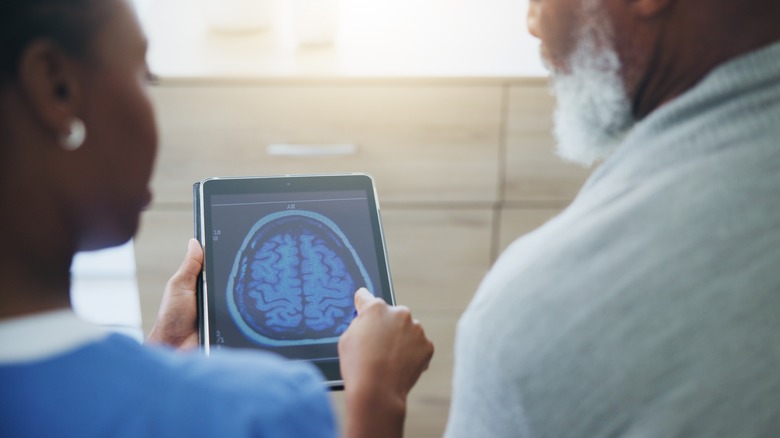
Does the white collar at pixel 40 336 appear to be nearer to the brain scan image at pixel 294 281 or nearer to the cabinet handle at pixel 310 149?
the brain scan image at pixel 294 281

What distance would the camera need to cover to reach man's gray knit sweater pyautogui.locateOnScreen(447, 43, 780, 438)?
58 cm

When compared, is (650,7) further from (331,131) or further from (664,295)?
(331,131)

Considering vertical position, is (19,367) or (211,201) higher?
(19,367)

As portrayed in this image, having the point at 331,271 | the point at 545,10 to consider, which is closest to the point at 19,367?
the point at 331,271

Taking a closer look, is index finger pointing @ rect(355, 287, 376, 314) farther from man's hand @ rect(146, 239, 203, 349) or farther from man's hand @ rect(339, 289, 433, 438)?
man's hand @ rect(146, 239, 203, 349)

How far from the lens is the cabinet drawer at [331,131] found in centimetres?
157

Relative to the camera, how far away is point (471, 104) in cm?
160

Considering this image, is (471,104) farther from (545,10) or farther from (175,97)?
(545,10)

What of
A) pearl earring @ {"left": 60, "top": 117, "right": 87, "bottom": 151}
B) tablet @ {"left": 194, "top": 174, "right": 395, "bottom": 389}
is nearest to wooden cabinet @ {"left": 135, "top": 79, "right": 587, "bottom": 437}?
tablet @ {"left": 194, "top": 174, "right": 395, "bottom": 389}

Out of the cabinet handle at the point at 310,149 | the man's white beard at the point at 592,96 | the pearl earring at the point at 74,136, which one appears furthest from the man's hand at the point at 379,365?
the cabinet handle at the point at 310,149

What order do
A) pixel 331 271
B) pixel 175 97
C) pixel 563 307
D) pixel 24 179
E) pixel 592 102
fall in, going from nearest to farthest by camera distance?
pixel 24 179 → pixel 563 307 → pixel 592 102 → pixel 331 271 → pixel 175 97

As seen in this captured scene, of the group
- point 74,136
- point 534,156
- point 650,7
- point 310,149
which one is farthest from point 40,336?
point 534,156

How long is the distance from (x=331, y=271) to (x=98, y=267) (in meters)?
1.24

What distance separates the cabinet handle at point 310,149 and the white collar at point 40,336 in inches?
45.1
